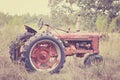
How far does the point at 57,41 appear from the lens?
855cm

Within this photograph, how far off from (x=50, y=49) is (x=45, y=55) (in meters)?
0.21

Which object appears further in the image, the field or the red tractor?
the red tractor

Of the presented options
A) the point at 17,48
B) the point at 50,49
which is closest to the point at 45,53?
the point at 50,49

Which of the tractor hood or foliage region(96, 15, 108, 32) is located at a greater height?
foliage region(96, 15, 108, 32)

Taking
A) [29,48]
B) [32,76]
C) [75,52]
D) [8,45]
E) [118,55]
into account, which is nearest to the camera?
[32,76]

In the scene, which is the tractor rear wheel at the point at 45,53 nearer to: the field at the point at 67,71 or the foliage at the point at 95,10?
the field at the point at 67,71

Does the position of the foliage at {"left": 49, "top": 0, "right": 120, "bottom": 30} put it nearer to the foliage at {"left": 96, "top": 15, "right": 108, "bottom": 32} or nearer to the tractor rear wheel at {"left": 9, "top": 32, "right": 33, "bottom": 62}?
the foliage at {"left": 96, "top": 15, "right": 108, "bottom": 32}

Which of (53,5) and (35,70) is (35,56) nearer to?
(35,70)

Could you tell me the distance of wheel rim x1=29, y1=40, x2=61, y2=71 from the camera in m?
8.57

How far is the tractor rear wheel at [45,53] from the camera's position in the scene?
8367 mm

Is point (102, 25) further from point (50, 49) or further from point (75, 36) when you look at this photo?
point (50, 49)

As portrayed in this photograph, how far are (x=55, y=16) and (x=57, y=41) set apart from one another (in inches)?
705

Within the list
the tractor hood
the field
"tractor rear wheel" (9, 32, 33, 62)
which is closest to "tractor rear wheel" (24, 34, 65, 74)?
the field

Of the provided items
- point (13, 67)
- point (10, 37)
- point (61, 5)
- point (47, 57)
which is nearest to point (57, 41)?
point (47, 57)
